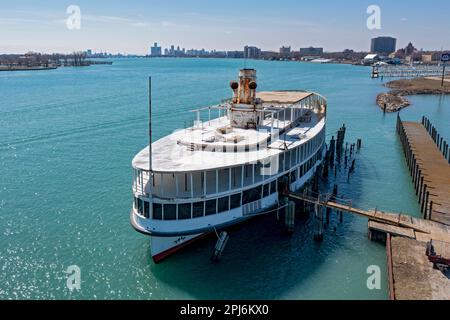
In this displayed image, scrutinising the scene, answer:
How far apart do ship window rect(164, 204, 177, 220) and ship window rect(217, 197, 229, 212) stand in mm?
3070

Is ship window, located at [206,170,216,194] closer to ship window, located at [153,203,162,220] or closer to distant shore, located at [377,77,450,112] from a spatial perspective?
ship window, located at [153,203,162,220]

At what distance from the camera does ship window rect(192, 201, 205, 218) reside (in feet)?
85.3

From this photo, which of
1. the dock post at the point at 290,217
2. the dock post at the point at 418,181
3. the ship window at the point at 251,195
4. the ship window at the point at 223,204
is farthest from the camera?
the dock post at the point at 418,181

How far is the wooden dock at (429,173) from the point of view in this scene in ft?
110

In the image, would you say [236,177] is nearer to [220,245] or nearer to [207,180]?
[207,180]

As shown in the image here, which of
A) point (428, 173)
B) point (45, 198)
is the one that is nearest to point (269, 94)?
point (428, 173)

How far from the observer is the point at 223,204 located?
89.0ft

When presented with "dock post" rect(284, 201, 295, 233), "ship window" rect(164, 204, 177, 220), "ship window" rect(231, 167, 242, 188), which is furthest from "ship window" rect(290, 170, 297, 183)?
"ship window" rect(164, 204, 177, 220)

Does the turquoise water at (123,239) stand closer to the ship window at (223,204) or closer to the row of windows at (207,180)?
the ship window at (223,204)

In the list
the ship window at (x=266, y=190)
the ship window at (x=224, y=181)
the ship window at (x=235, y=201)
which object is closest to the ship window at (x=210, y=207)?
the ship window at (x=224, y=181)

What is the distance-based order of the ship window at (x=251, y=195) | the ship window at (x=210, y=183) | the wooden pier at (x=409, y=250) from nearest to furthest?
1. the wooden pier at (x=409, y=250)
2. the ship window at (x=210, y=183)
3. the ship window at (x=251, y=195)

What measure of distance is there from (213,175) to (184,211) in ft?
16.2

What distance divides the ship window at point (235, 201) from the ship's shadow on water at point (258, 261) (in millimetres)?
1703

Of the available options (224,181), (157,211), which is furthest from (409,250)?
(157,211)
